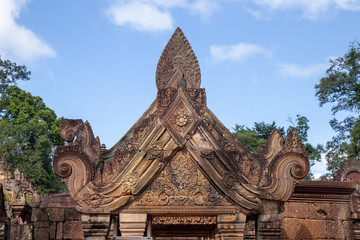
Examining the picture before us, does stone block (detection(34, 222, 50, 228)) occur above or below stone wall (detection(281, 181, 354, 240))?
below

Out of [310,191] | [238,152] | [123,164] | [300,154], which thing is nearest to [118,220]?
[123,164]

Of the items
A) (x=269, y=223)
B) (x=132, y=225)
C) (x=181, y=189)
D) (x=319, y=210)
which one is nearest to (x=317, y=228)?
(x=319, y=210)

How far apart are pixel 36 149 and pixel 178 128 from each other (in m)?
34.9

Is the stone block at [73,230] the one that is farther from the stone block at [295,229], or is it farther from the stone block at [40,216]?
the stone block at [295,229]

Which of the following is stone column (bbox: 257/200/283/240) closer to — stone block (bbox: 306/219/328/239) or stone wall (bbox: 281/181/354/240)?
stone wall (bbox: 281/181/354/240)

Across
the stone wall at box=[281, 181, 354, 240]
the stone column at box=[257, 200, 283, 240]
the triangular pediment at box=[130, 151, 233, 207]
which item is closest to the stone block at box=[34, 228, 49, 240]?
the triangular pediment at box=[130, 151, 233, 207]

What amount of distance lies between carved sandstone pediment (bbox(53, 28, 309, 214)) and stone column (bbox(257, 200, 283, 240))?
0.52 feet

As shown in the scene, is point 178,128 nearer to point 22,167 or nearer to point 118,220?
point 118,220

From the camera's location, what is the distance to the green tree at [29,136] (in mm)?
37156

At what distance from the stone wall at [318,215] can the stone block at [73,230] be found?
14.3 ft

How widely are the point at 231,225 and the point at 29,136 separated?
37.0 metres

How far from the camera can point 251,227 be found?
938cm

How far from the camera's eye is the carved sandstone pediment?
679 centimetres

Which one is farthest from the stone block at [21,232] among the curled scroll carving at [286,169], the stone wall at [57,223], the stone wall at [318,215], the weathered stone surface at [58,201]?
the stone wall at [318,215]
